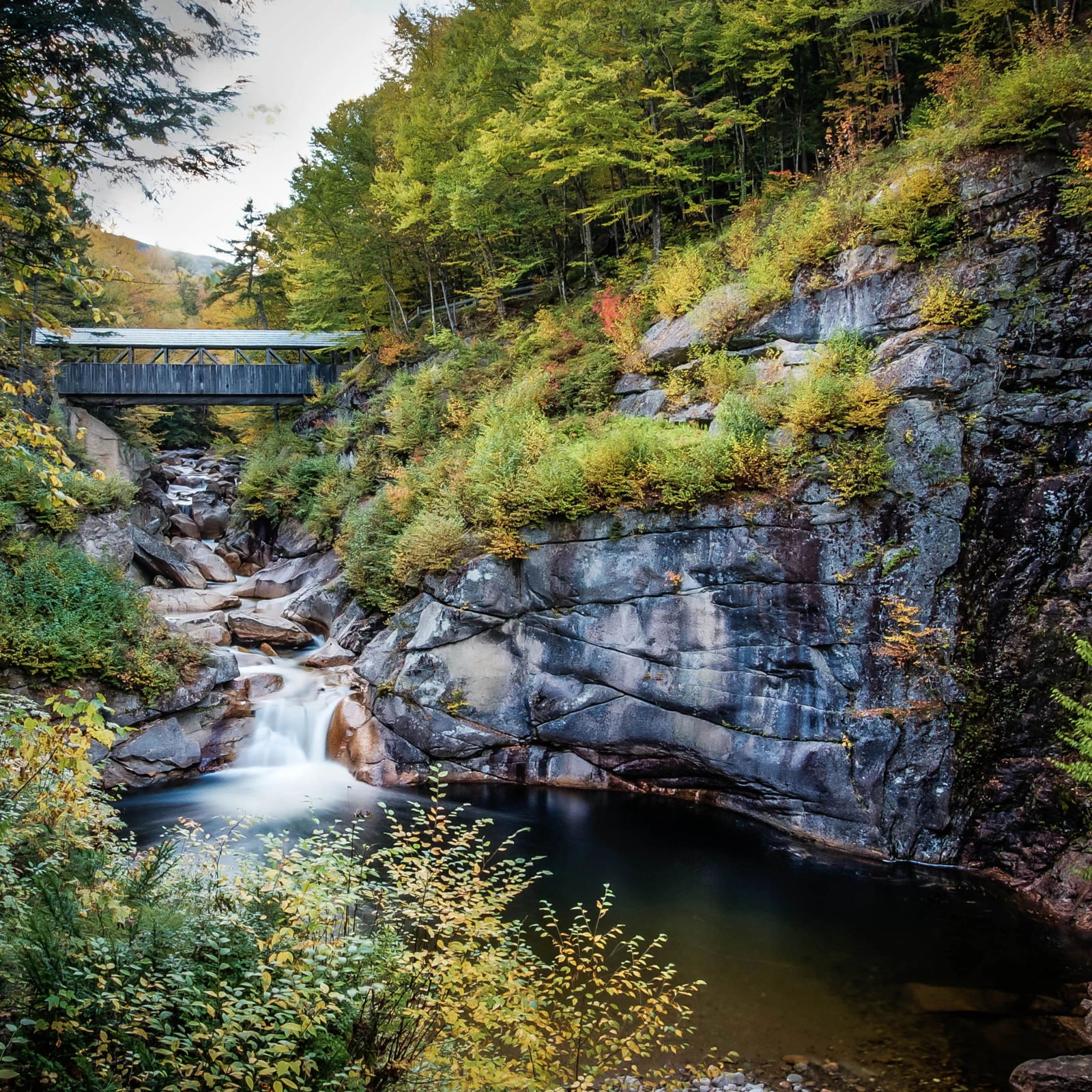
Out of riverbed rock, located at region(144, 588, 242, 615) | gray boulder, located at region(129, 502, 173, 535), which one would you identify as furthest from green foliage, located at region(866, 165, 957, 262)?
gray boulder, located at region(129, 502, 173, 535)

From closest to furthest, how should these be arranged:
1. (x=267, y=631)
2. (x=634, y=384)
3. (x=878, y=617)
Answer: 1. (x=878, y=617)
2. (x=634, y=384)
3. (x=267, y=631)

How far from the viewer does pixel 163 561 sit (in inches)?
715

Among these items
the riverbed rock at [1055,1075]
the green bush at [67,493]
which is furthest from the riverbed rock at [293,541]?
the riverbed rock at [1055,1075]

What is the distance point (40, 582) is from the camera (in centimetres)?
1204

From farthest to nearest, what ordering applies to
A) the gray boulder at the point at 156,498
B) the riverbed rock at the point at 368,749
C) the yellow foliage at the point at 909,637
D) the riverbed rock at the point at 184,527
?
the riverbed rock at the point at 184,527, the gray boulder at the point at 156,498, the riverbed rock at the point at 368,749, the yellow foliage at the point at 909,637

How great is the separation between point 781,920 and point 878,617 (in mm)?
4138

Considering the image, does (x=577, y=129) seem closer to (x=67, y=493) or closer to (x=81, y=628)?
(x=67, y=493)

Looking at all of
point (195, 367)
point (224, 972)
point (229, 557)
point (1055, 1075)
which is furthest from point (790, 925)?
point (195, 367)

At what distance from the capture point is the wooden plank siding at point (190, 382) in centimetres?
2217

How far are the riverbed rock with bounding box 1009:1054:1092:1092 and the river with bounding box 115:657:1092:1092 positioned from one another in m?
0.15

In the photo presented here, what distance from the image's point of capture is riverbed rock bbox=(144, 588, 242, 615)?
16.7m

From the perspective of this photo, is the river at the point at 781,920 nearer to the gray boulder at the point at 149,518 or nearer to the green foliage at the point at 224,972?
the green foliage at the point at 224,972

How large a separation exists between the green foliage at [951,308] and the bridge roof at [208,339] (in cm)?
1874

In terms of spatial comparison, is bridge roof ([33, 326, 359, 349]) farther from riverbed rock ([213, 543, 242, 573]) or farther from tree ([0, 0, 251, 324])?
tree ([0, 0, 251, 324])
